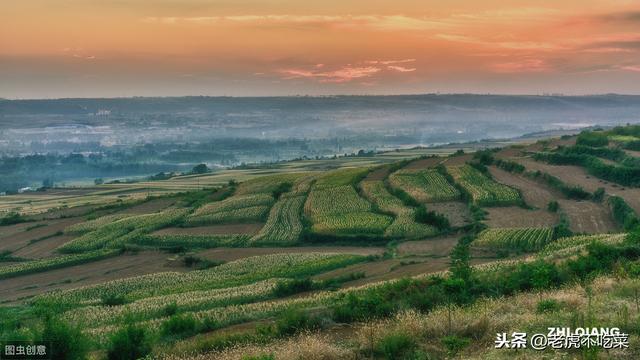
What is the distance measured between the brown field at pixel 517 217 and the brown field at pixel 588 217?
5.07 ft

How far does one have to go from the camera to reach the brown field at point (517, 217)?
4934 cm

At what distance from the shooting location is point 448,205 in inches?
2394

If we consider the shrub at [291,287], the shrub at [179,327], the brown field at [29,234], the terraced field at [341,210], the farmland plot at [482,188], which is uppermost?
the shrub at [179,327]

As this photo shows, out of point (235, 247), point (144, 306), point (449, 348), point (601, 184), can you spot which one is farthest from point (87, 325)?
point (601, 184)

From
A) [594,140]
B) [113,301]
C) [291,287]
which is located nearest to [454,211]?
[291,287]

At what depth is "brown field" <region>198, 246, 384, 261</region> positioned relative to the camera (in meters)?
48.8

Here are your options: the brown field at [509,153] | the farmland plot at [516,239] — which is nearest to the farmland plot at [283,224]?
the farmland plot at [516,239]

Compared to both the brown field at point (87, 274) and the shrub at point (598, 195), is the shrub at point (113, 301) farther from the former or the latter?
the shrub at point (598, 195)

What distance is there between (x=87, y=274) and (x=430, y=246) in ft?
82.2

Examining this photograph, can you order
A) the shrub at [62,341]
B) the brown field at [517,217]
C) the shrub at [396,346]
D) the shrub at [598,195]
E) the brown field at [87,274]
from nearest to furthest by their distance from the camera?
1. the shrub at [396,346]
2. the shrub at [62,341]
3. the brown field at [87,274]
4. the brown field at [517,217]
5. the shrub at [598,195]

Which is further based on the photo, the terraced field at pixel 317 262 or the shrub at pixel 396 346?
the terraced field at pixel 317 262

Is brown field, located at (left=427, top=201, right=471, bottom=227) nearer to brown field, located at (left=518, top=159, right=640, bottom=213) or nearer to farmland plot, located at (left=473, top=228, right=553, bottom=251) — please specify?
farmland plot, located at (left=473, top=228, right=553, bottom=251)

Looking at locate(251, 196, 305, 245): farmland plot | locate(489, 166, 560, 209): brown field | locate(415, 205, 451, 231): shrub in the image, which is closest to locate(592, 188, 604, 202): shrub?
locate(489, 166, 560, 209): brown field

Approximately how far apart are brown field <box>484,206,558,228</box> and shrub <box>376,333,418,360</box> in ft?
122
